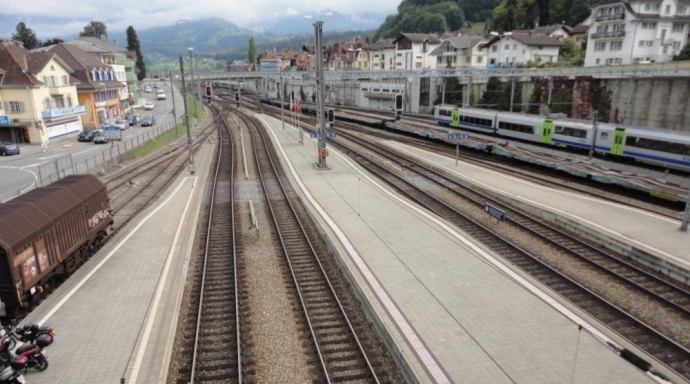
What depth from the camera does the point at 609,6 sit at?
202 feet

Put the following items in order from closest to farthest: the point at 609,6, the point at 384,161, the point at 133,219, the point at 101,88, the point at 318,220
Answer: the point at 318,220 < the point at 133,219 < the point at 384,161 < the point at 101,88 < the point at 609,6

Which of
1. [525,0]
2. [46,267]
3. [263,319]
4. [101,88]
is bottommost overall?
[263,319]

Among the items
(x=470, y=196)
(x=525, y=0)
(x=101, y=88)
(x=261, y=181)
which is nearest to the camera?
(x=470, y=196)

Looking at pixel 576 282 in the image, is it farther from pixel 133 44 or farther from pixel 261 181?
Result: pixel 133 44

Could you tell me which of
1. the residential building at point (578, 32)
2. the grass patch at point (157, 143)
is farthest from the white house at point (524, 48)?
the grass patch at point (157, 143)

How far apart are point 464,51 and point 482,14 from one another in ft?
299

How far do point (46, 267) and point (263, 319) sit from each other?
21.4 ft

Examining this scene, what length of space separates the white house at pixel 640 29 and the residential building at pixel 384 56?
45.1 m

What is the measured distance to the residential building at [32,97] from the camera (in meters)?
40.4

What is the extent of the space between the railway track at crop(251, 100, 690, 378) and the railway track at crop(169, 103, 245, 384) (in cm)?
936

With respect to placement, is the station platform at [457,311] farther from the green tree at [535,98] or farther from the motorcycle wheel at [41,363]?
the green tree at [535,98]

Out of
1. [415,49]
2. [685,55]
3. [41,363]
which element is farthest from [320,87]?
[415,49]

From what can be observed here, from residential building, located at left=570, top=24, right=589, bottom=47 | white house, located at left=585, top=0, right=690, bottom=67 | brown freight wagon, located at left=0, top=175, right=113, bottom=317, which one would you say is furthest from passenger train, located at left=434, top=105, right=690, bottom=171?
residential building, located at left=570, top=24, right=589, bottom=47

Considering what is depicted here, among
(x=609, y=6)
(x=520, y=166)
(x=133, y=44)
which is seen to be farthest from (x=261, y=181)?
(x=133, y=44)
